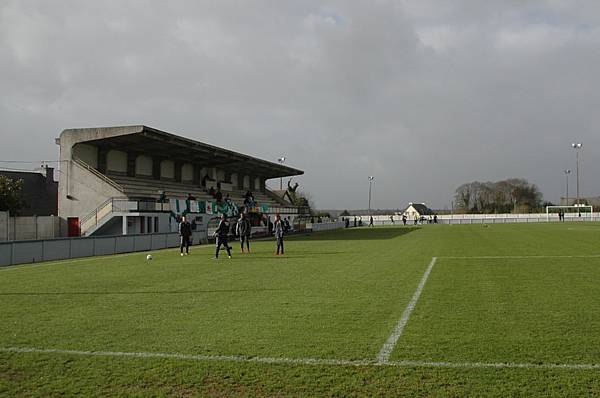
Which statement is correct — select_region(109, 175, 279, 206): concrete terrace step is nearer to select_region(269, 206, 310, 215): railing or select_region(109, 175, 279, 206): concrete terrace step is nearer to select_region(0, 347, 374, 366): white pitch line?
select_region(269, 206, 310, 215): railing

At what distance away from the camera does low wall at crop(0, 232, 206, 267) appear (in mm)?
21312

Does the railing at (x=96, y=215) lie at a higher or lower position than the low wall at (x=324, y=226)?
higher

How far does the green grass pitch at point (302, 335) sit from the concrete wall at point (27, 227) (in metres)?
22.3

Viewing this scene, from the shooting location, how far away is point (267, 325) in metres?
8.48

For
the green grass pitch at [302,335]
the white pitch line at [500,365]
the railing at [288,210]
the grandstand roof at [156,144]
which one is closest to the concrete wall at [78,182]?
the grandstand roof at [156,144]

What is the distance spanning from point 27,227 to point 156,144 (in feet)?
36.6

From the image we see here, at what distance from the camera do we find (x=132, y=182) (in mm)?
43250

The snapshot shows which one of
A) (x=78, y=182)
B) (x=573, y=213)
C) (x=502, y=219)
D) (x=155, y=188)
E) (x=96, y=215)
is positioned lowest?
(x=502, y=219)

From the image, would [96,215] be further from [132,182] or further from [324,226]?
[324,226]

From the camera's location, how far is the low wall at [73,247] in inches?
839

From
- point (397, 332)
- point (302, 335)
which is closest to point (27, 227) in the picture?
point (302, 335)

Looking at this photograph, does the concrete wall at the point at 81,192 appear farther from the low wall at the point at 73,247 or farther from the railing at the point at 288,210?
the railing at the point at 288,210

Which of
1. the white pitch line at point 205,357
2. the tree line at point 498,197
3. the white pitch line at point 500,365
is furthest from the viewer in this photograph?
the tree line at point 498,197

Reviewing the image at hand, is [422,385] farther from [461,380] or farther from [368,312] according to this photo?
[368,312]
